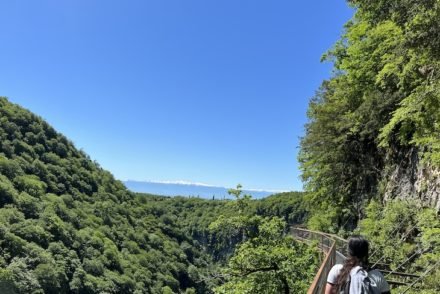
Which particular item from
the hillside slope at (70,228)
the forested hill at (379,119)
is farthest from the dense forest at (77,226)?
the forested hill at (379,119)

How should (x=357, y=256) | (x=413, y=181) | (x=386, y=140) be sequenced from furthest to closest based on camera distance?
(x=413, y=181) → (x=386, y=140) → (x=357, y=256)

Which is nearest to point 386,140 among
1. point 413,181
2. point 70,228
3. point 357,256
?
point 413,181

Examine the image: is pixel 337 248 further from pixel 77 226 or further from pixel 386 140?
pixel 77 226

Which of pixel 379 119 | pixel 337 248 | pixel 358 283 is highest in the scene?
pixel 379 119

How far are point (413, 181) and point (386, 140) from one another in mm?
2340

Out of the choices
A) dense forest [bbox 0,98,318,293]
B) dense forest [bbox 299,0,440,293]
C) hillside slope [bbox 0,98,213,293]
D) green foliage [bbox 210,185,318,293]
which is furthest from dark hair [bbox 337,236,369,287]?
hillside slope [bbox 0,98,213,293]

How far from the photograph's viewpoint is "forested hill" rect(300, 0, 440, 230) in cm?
795

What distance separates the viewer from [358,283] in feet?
12.3

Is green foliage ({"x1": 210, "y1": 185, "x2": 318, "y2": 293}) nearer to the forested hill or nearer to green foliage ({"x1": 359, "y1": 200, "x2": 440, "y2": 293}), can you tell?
green foliage ({"x1": 359, "y1": 200, "x2": 440, "y2": 293})

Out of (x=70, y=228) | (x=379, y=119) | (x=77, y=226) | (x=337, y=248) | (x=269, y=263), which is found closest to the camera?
(x=337, y=248)

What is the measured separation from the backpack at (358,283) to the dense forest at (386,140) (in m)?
4.65

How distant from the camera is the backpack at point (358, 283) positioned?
375 cm

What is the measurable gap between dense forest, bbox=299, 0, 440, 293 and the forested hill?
0.03 meters

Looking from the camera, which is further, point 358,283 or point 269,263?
point 269,263
